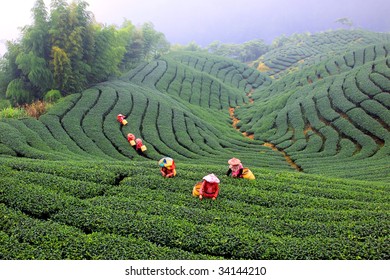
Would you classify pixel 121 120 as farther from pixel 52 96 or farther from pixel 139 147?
pixel 52 96

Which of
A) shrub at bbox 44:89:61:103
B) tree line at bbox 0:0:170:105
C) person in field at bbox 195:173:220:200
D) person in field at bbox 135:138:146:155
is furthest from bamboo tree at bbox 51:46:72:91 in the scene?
person in field at bbox 195:173:220:200

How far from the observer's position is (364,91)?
2566 cm

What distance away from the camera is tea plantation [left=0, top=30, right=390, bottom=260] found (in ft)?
23.6

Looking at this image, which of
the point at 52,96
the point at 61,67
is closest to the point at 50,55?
the point at 61,67

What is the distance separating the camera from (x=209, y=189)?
30.6 feet

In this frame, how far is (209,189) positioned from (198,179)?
1.59m

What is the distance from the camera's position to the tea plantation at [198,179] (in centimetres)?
719

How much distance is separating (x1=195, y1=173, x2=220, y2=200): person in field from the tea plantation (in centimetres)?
25

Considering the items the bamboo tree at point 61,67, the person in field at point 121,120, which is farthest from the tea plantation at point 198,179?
the bamboo tree at point 61,67

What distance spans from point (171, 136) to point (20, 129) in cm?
995

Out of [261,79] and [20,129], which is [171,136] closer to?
[20,129]

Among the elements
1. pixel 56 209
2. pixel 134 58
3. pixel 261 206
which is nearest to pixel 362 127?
pixel 261 206
